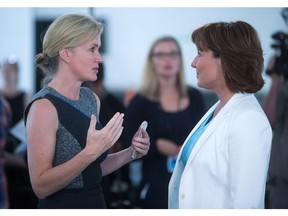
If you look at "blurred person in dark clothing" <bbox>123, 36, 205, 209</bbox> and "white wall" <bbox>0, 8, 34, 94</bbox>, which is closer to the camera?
"blurred person in dark clothing" <bbox>123, 36, 205, 209</bbox>

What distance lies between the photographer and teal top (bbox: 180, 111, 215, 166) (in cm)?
229

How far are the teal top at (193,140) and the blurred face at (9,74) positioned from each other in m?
2.40

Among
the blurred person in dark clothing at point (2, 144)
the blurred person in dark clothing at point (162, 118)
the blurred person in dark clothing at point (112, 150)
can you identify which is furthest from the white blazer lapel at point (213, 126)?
the blurred person in dark clothing at point (2, 144)

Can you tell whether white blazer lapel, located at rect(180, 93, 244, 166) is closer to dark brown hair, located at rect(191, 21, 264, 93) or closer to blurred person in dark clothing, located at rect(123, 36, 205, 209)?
dark brown hair, located at rect(191, 21, 264, 93)

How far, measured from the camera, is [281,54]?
3434 mm

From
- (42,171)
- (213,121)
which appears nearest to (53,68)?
(42,171)

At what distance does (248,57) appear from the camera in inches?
87.0

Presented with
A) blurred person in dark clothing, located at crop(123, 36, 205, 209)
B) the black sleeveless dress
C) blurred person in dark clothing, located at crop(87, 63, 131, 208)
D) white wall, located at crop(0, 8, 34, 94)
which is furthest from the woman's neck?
white wall, located at crop(0, 8, 34, 94)

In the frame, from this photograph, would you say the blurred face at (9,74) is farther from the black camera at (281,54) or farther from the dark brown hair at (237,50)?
the dark brown hair at (237,50)

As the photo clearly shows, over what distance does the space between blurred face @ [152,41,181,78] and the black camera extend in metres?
0.55

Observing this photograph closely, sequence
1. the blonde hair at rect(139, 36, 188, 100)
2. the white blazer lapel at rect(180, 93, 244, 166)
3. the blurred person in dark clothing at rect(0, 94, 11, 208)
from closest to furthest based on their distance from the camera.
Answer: the white blazer lapel at rect(180, 93, 244, 166), the blonde hair at rect(139, 36, 188, 100), the blurred person in dark clothing at rect(0, 94, 11, 208)

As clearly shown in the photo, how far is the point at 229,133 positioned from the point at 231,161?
0.32 ft

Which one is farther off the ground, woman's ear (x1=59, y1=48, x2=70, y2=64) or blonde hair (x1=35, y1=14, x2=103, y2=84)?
blonde hair (x1=35, y1=14, x2=103, y2=84)

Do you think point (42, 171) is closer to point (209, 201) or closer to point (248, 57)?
point (209, 201)
